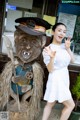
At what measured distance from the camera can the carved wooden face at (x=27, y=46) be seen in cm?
395

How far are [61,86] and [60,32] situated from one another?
83 centimetres

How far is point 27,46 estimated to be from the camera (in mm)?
3939

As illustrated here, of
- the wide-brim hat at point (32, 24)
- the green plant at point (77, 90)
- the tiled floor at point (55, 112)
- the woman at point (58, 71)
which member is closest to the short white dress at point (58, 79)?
the woman at point (58, 71)

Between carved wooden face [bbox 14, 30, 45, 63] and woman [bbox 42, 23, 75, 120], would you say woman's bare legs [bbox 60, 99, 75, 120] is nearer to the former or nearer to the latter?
woman [bbox 42, 23, 75, 120]

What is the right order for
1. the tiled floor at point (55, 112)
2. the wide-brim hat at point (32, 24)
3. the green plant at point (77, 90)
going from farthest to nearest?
1. the tiled floor at point (55, 112)
2. the green plant at point (77, 90)
3. the wide-brim hat at point (32, 24)

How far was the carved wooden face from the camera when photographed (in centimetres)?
395

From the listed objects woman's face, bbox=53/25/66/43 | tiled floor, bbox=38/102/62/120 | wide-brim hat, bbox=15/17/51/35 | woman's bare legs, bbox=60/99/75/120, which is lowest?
tiled floor, bbox=38/102/62/120

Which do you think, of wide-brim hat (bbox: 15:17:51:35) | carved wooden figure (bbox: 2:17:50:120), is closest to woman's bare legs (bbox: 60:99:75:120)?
carved wooden figure (bbox: 2:17:50:120)

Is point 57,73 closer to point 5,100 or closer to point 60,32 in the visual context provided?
point 60,32

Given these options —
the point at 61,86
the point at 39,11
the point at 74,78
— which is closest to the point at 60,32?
the point at 61,86

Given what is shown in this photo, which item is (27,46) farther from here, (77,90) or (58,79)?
(77,90)

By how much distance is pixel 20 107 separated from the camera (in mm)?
4035

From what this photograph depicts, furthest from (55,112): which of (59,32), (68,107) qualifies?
(59,32)

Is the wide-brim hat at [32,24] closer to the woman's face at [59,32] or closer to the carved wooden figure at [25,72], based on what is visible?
the carved wooden figure at [25,72]
